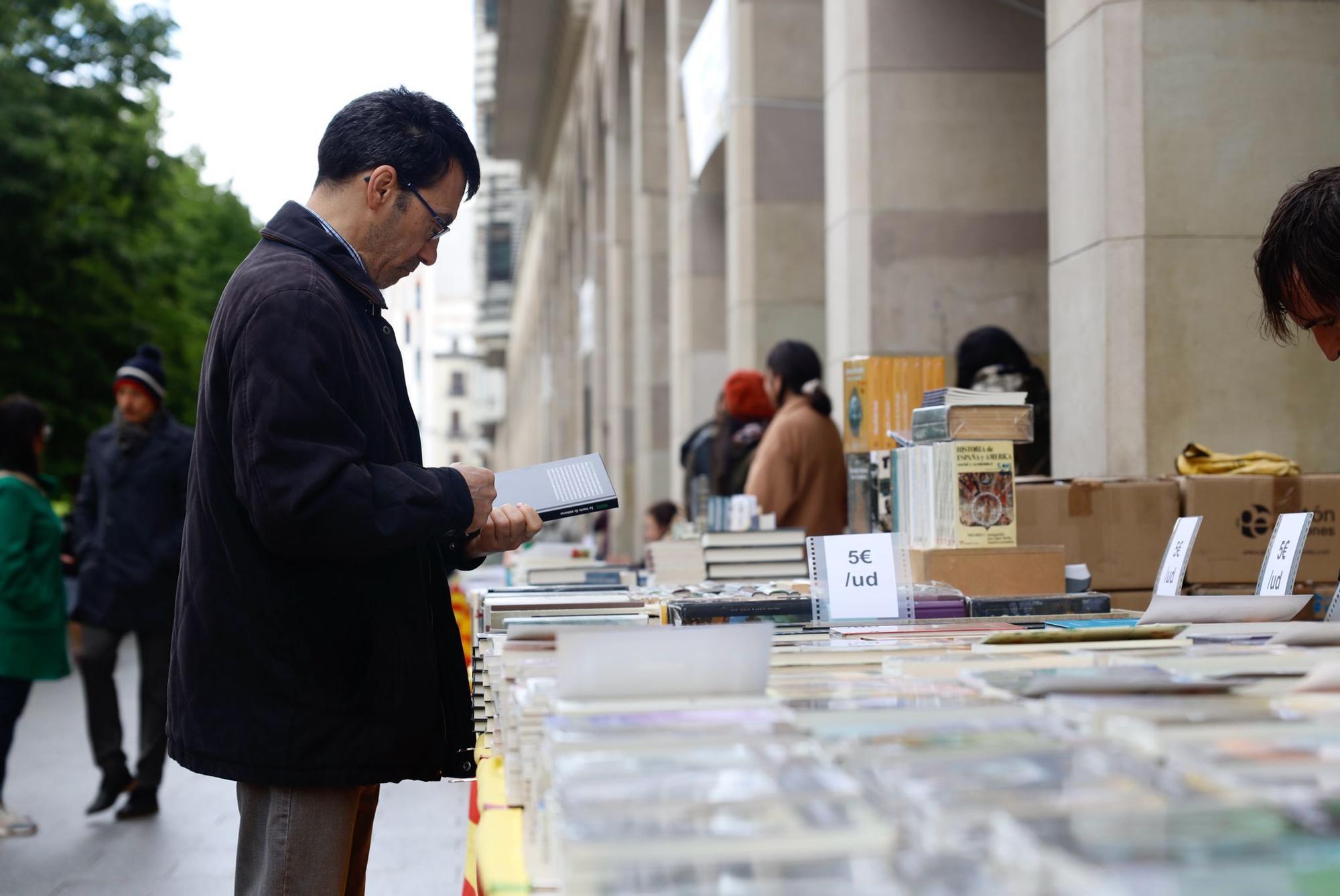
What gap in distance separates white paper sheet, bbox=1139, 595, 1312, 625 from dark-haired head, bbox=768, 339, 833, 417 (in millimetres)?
4384

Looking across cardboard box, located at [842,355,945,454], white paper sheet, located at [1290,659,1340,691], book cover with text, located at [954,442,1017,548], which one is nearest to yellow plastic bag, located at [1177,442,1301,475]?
cardboard box, located at [842,355,945,454]

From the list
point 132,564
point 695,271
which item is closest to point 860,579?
point 132,564

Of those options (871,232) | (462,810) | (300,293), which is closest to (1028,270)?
(871,232)

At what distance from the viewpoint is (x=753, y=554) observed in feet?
19.1

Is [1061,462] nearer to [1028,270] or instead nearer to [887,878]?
[1028,270]

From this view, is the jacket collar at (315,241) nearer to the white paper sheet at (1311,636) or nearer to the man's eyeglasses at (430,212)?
the man's eyeglasses at (430,212)

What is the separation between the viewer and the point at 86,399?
24.0 metres

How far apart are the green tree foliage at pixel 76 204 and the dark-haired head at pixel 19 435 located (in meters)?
15.1

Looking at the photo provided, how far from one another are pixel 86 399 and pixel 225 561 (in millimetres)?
22749

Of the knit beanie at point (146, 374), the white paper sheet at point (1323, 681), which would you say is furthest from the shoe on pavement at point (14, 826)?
the white paper sheet at point (1323, 681)

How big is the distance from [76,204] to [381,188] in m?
21.6

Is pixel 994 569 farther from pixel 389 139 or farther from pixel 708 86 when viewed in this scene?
pixel 708 86

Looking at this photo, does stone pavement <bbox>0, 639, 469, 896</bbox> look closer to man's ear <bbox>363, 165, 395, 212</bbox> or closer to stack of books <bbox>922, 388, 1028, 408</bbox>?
stack of books <bbox>922, 388, 1028, 408</bbox>

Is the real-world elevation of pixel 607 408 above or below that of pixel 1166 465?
above
